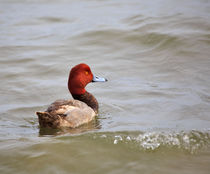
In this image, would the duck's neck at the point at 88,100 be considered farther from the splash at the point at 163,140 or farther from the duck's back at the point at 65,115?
the splash at the point at 163,140

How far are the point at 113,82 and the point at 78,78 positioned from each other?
1949 millimetres

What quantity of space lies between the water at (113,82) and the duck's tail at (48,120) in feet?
0.50

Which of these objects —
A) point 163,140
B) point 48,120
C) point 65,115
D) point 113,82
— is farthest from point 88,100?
point 163,140

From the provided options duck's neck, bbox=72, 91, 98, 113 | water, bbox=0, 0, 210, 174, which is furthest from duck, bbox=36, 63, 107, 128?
water, bbox=0, 0, 210, 174

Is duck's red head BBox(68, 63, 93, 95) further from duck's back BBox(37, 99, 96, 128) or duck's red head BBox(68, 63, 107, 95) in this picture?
duck's back BBox(37, 99, 96, 128)

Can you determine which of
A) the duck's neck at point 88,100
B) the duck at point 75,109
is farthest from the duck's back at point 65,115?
the duck's neck at point 88,100

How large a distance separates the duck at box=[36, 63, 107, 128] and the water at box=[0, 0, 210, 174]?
169 millimetres

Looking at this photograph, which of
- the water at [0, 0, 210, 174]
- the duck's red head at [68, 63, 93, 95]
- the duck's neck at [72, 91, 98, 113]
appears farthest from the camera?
the duck's neck at [72, 91, 98, 113]

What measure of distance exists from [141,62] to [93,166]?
567cm

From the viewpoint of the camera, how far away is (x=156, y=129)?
6445mm

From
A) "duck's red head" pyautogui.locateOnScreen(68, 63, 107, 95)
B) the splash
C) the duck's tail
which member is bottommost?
the splash

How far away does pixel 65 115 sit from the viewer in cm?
689

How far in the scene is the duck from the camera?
675 centimetres

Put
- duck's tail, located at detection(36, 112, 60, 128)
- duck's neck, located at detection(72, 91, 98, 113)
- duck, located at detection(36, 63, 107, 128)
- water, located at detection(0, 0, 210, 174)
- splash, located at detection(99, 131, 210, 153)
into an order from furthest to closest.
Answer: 1. duck's neck, located at detection(72, 91, 98, 113)
2. duck, located at detection(36, 63, 107, 128)
3. duck's tail, located at detection(36, 112, 60, 128)
4. splash, located at detection(99, 131, 210, 153)
5. water, located at detection(0, 0, 210, 174)
